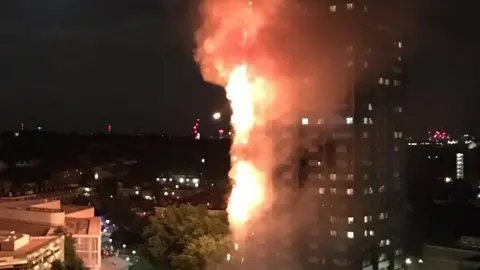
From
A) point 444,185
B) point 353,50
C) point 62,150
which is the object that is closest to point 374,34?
point 353,50

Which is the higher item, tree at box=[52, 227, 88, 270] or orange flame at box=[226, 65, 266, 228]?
orange flame at box=[226, 65, 266, 228]

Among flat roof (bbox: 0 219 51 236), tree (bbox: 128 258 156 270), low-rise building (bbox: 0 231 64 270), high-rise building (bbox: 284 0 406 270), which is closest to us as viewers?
low-rise building (bbox: 0 231 64 270)

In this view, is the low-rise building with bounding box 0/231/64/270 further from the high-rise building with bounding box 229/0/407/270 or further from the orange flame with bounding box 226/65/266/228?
the high-rise building with bounding box 229/0/407/270

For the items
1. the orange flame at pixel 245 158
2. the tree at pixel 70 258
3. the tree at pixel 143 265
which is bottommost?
the tree at pixel 143 265

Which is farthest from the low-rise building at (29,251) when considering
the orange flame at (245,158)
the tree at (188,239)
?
the orange flame at (245,158)

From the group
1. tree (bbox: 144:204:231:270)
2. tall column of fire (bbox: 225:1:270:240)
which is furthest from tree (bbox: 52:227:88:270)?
tall column of fire (bbox: 225:1:270:240)

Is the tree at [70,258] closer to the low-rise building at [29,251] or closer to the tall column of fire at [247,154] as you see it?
the low-rise building at [29,251]

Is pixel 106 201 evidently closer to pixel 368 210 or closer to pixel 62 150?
pixel 368 210
